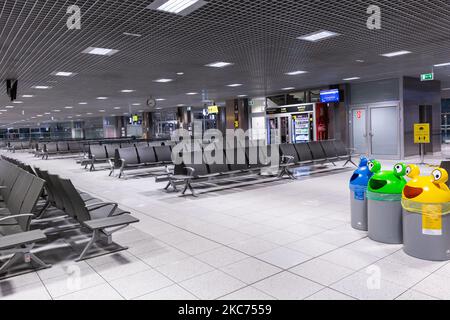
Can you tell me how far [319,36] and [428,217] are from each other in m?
4.49

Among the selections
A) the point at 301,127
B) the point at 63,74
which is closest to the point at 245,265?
the point at 63,74

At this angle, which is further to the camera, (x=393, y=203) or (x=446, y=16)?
(x=446, y=16)

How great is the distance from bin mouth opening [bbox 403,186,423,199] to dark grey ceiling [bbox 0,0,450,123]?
2.85 metres

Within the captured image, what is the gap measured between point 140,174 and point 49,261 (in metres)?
7.31

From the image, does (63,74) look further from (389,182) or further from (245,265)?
(389,182)

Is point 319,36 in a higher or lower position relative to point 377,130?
higher

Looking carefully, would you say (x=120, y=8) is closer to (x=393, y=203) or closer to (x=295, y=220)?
(x=295, y=220)

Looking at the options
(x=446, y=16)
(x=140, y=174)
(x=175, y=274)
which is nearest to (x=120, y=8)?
(x=175, y=274)

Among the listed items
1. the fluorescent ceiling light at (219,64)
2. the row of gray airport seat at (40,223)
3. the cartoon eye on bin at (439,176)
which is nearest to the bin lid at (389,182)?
the cartoon eye on bin at (439,176)

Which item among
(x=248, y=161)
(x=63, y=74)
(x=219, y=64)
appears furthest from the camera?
(x=63, y=74)

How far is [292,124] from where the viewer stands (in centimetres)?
1800

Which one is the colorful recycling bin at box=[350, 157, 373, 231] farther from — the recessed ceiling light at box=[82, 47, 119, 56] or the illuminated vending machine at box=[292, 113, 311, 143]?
the illuminated vending machine at box=[292, 113, 311, 143]

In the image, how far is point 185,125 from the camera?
27984mm

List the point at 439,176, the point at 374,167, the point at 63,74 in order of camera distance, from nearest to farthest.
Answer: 1. the point at 439,176
2. the point at 374,167
3. the point at 63,74
